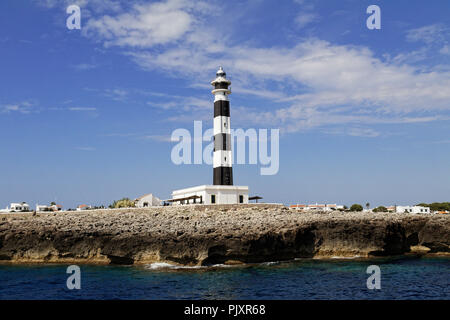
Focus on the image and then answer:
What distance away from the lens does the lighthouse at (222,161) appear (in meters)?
42.8

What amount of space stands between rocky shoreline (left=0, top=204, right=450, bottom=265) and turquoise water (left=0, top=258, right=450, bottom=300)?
1.43m

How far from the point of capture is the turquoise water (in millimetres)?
18844

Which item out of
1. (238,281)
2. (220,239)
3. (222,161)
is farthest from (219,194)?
(238,281)

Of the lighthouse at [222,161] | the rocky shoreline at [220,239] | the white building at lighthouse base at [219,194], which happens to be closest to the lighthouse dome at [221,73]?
the lighthouse at [222,161]

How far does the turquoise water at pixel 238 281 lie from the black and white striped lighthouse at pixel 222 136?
56.5ft

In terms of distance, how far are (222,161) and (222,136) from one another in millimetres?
2616

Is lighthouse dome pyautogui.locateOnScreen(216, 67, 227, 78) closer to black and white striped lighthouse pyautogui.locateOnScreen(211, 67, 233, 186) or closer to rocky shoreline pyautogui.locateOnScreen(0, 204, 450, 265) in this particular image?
black and white striped lighthouse pyautogui.locateOnScreen(211, 67, 233, 186)

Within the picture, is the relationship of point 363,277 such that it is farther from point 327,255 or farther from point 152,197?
point 152,197

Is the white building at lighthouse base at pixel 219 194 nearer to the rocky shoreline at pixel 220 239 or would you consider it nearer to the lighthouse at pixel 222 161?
the lighthouse at pixel 222 161

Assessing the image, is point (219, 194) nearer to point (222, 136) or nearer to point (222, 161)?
point (222, 161)

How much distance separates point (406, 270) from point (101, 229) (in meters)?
20.5

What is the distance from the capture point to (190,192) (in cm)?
4625

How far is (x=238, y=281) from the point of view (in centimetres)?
2155
